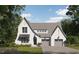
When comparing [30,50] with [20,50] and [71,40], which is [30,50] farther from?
[71,40]

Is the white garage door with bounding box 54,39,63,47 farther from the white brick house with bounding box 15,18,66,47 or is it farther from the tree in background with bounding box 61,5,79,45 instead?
the tree in background with bounding box 61,5,79,45

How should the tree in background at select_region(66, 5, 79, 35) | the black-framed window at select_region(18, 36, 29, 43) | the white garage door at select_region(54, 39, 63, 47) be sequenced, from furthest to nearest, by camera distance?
the black-framed window at select_region(18, 36, 29, 43) < the white garage door at select_region(54, 39, 63, 47) < the tree in background at select_region(66, 5, 79, 35)

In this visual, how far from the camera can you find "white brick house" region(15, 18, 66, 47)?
60.5 ft

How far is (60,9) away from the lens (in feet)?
60.4

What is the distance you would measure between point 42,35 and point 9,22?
160cm

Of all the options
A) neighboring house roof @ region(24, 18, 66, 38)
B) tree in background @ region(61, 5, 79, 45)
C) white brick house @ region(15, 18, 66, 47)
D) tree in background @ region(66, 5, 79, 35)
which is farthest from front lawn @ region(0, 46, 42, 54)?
tree in background @ region(66, 5, 79, 35)

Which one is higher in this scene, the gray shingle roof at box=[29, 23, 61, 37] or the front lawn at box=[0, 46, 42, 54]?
the gray shingle roof at box=[29, 23, 61, 37]

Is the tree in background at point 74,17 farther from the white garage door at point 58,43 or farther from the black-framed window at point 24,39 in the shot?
the black-framed window at point 24,39

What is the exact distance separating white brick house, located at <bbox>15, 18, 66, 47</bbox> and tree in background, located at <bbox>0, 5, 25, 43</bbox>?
0.96ft

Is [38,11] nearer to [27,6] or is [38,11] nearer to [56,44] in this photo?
[27,6]

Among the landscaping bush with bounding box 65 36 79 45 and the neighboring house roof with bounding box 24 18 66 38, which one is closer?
the landscaping bush with bounding box 65 36 79 45

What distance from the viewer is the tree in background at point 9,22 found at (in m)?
18.3

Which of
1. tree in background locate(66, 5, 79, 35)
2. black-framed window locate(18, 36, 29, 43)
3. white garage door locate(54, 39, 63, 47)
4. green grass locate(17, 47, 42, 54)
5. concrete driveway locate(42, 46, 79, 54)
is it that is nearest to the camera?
green grass locate(17, 47, 42, 54)
